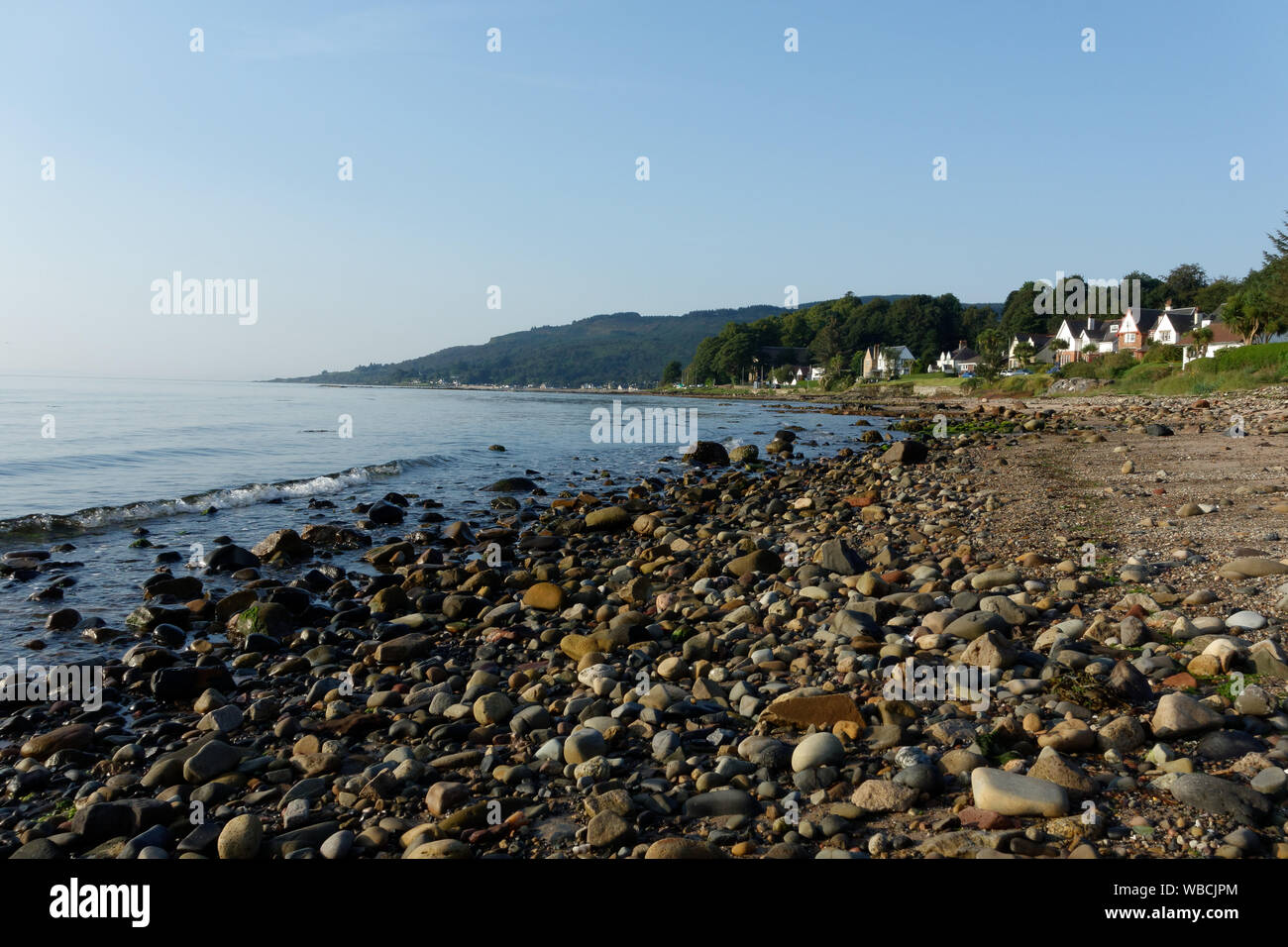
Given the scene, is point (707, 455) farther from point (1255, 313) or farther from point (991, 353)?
point (991, 353)

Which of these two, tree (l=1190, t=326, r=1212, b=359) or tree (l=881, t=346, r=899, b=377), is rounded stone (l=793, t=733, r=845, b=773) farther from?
tree (l=881, t=346, r=899, b=377)

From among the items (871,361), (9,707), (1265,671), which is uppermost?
(871,361)

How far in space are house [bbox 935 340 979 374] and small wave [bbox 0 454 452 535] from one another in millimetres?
106157

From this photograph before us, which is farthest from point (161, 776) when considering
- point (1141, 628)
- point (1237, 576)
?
point (1237, 576)

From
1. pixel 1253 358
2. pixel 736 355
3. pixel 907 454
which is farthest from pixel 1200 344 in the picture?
pixel 736 355

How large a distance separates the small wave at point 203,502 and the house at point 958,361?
10616 cm

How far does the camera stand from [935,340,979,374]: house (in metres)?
118

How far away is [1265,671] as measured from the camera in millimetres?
4801

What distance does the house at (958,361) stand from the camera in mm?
118125
